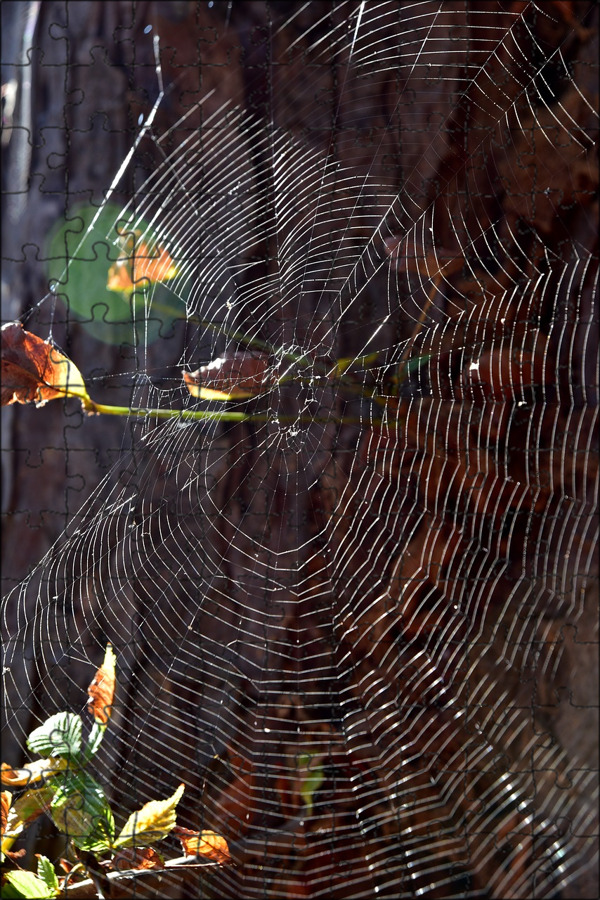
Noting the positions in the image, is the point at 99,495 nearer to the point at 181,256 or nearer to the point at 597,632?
the point at 181,256

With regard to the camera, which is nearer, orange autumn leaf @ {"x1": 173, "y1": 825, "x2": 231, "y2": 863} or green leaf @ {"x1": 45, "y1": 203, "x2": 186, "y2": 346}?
orange autumn leaf @ {"x1": 173, "y1": 825, "x2": 231, "y2": 863}

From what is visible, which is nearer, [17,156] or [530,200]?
[530,200]

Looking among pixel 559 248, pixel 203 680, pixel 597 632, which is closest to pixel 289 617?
pixel 203 680

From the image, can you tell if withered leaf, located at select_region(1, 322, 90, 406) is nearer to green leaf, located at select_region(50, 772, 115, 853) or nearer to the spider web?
Answer: the spider web

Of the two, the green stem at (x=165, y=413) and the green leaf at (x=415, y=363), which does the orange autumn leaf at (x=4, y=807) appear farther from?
the green leaf at (x=415, y=363)

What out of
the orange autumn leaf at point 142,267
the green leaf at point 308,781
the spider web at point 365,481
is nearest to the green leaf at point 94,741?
the spider web at point 365,481

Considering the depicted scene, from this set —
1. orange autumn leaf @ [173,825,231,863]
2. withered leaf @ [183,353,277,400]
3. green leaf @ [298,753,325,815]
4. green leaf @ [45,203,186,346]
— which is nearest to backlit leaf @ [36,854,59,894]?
orange autumn leaf @ [173,825,231,863]
